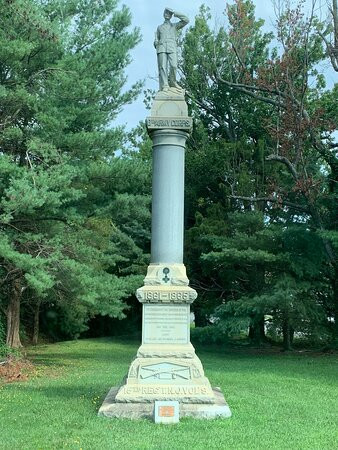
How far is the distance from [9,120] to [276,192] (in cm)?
999

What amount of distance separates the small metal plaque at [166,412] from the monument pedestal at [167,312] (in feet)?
1.37

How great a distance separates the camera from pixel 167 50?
10023 mm

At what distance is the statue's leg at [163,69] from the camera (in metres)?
10.0

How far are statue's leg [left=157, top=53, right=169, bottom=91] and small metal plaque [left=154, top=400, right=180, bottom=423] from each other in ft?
16.3

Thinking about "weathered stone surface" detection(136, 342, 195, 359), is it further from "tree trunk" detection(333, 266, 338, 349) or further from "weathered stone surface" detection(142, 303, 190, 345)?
"tree trunk" detection(333, 266, 338, 349)

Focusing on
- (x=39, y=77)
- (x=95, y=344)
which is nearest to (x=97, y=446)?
(x=39, y=77)

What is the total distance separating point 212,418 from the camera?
8.48 m

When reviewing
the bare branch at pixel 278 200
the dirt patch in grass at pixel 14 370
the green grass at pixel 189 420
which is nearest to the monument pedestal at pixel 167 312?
the green grass at pixel 189 420

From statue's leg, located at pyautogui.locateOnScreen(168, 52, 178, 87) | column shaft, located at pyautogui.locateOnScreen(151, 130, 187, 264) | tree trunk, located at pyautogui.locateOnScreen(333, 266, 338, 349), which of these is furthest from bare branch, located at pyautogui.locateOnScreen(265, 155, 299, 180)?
column shaft, located at pyautogui.locateOnScreen(151, 130, 187, 264)

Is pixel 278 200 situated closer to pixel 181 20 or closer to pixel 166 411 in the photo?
pixel 181 20

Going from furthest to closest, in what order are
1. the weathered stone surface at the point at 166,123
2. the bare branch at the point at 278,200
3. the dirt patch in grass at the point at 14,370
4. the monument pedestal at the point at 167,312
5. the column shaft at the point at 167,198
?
the bare branch at the point at 278,200 → the dirt patch in grass at the point at 14,370 → the weathered stone surface at the point at 166,123 → the column shaft at the point at 167,198 → the monument pedestal at the point at 167,312

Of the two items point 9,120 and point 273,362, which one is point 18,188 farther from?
point 273,362

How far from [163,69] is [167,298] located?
3.77 meters

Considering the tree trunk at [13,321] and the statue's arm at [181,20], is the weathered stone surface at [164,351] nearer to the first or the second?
the statue's arm at [181,20]
